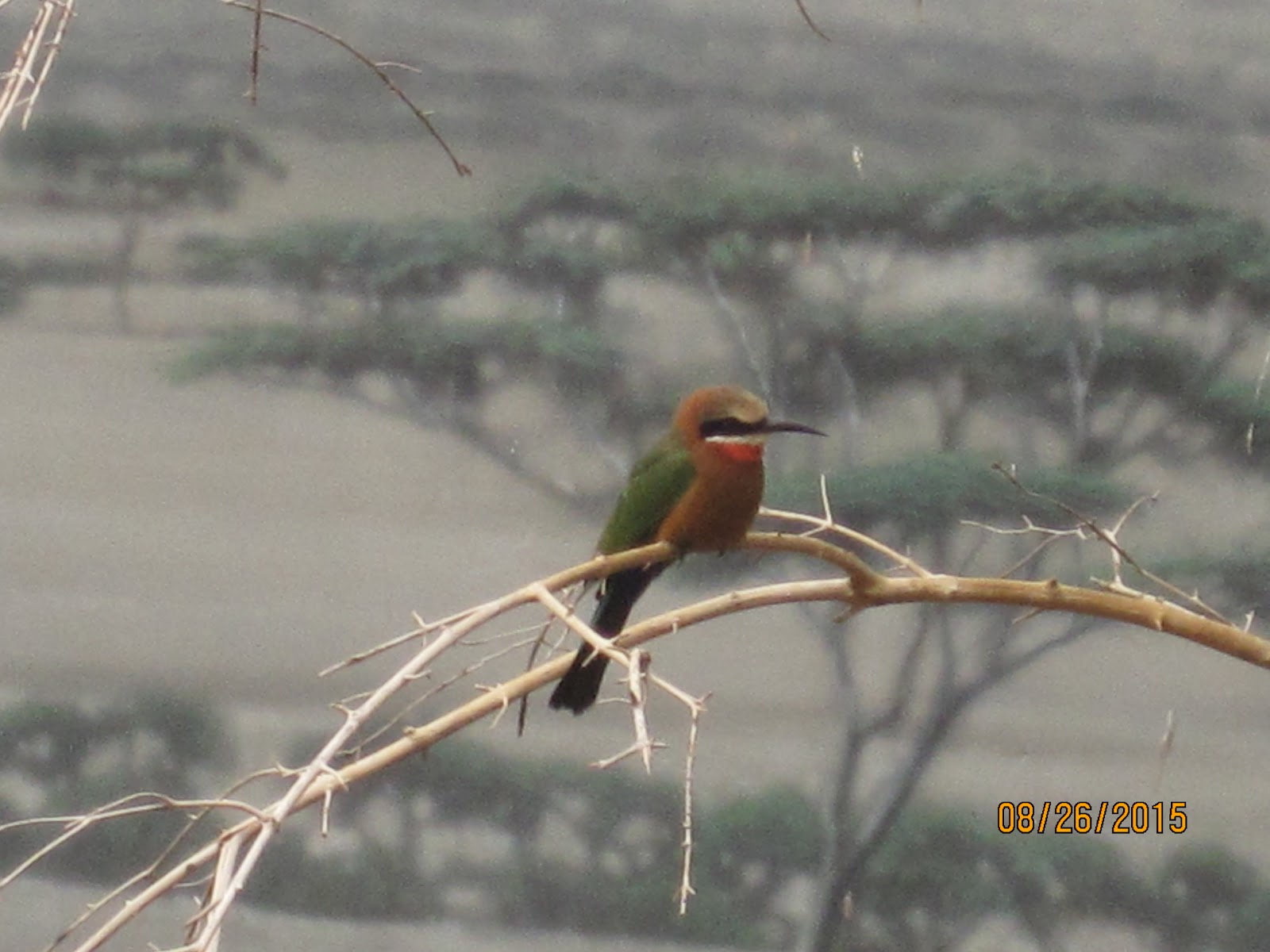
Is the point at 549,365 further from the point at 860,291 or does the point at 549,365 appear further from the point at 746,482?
the point at 746,482

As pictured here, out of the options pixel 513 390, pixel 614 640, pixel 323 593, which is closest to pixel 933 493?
pixel 513 390

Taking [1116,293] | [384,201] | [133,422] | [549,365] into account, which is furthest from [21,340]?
[1116,293]

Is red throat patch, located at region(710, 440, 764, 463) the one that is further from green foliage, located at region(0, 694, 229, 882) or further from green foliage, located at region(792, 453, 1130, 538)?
green foliage, located at region(0, 694, 229, 882)

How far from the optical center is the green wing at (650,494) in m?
1.29

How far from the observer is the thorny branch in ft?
2.40

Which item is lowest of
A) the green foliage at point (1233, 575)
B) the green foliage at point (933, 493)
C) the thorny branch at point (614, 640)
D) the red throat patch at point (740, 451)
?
the green foliage at point (1233, 575)

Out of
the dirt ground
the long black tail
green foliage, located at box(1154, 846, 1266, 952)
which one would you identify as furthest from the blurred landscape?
the long black tail

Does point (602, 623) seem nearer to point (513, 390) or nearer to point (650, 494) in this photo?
point (650, 494)

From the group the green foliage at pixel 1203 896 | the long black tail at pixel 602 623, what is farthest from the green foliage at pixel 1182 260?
the long black tail at pixel 602 623

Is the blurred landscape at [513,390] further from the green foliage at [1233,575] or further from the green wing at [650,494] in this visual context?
the green wing at [650,494]

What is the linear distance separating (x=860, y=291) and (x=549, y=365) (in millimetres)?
412

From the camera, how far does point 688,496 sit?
1.28m

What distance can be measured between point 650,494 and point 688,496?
0.15ft

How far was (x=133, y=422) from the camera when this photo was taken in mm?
1950
